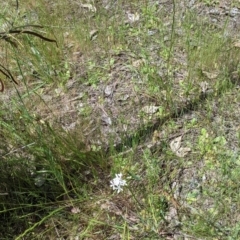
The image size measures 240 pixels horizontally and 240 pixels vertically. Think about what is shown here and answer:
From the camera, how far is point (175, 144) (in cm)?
240

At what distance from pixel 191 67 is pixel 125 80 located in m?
0.47

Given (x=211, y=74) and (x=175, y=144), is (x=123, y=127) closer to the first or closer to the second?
(x=175, y=144)

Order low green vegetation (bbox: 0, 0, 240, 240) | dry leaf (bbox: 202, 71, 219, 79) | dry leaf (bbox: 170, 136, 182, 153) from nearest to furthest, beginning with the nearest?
1. low green vegetation (bbox: 0, 0, 240, 240)
2. dry leaf (bbox: 170, 136, 182, 153)
3. dry leaf (bbox: 202, 71, 219, 79)

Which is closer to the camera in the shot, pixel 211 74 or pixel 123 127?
pixel 123 127

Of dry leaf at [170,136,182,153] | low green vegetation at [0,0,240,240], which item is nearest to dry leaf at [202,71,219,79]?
low green vegetation at [0,0,240,240]

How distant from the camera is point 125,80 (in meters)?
2.85

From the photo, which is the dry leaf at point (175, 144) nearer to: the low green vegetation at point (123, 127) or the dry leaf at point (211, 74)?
the low green vegetation at point (123, 127)

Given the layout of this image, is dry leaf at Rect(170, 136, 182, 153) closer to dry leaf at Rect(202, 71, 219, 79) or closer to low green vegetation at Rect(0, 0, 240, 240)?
low green vegetation at Rect(0, 0, 240, 240)

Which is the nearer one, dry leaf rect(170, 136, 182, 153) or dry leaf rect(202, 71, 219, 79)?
dry leaf rect(170, 136, 182, 153)

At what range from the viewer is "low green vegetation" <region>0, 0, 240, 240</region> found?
2109 millimetres

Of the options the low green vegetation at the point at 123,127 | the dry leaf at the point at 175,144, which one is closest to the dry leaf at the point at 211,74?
the low green vegetation at the point at 123,127

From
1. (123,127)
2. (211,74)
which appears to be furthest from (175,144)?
(211,74)

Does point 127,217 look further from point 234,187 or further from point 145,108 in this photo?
point 145,108

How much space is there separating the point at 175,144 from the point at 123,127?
358 mm
